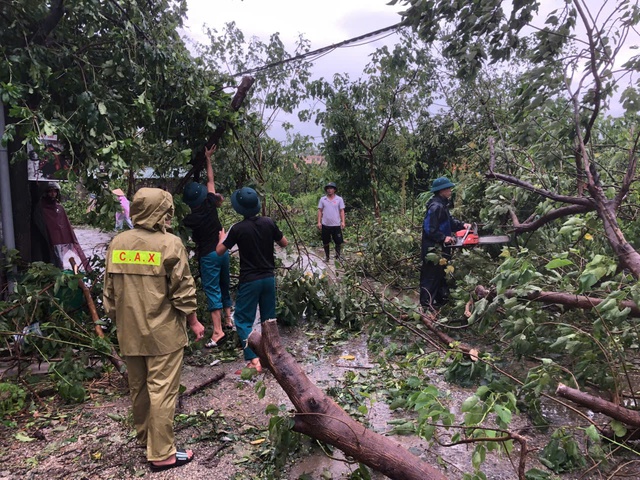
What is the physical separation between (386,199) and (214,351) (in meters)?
8.77

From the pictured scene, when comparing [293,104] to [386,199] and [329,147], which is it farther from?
[386,199]

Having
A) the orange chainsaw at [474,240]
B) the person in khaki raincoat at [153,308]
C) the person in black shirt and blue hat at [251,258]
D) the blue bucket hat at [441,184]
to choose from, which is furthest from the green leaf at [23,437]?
the blue bucket hat at [441,184]

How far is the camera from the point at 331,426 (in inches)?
93.7

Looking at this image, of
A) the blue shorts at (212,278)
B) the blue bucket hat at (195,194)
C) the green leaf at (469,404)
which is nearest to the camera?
the green leaf at (469,404)

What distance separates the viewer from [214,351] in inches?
185

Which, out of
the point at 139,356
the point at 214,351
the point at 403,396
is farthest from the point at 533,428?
the point at 214,351

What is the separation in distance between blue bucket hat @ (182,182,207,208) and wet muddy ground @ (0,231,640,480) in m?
1.80

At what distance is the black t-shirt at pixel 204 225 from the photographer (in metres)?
4.75

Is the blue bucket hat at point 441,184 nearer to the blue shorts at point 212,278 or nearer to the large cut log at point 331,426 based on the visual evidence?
the blue shorts at point 212,278

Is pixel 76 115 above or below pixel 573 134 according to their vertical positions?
above

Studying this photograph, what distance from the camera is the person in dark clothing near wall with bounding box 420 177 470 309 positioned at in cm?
525

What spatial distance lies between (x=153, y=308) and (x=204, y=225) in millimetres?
2108

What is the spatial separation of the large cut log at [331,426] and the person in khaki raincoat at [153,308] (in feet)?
1.85

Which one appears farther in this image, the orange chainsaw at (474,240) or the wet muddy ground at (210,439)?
the orange chainsaw at (474,240)
